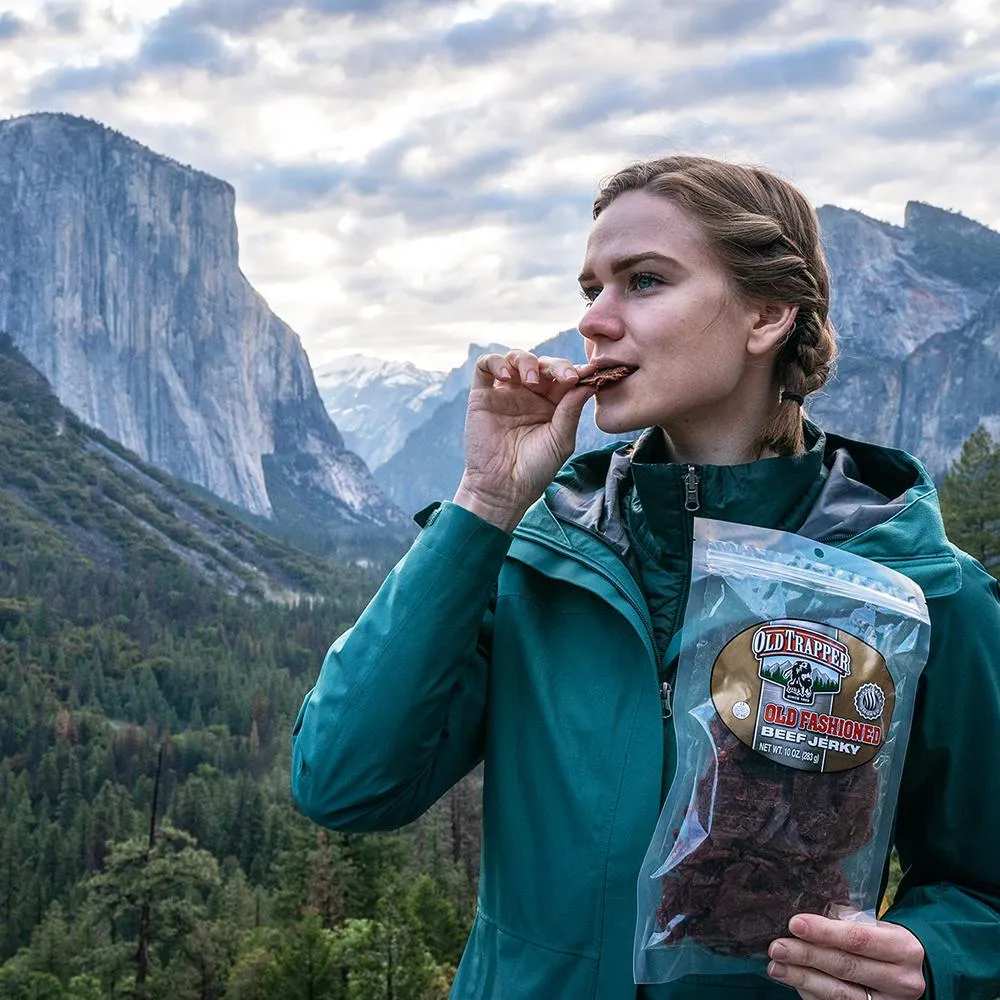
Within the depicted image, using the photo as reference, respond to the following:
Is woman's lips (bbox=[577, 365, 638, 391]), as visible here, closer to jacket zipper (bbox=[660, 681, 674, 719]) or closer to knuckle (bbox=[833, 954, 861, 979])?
jacket zipper (bbox=[660, 681, 674, 719])

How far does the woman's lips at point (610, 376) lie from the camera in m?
1.93

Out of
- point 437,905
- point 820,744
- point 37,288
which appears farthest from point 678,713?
point 37,288

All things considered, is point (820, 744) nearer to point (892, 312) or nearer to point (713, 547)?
point (713, 547)

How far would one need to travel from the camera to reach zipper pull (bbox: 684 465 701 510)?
6.16 ft

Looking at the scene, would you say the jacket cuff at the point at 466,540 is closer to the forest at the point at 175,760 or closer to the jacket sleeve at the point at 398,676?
the jacket sleeve at the point at 398,676

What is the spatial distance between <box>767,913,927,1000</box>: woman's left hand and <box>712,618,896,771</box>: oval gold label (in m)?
0.24

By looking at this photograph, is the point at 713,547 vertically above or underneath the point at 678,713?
above

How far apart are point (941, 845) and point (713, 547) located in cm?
71

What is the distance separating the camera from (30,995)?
25031mm

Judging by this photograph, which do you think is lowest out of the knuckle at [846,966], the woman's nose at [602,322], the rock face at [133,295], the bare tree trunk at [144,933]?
the bare tree trunk at [144,933]

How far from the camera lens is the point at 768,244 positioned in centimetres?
193

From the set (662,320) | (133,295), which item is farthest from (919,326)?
(662,320)

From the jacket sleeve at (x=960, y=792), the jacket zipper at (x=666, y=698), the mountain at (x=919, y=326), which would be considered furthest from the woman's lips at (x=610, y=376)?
the mountain at (x=919, y=326)

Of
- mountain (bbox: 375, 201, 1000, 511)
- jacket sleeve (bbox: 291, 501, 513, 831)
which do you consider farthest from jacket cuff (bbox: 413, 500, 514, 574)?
mountain (bbox: 375, 201, 1000, 511)
